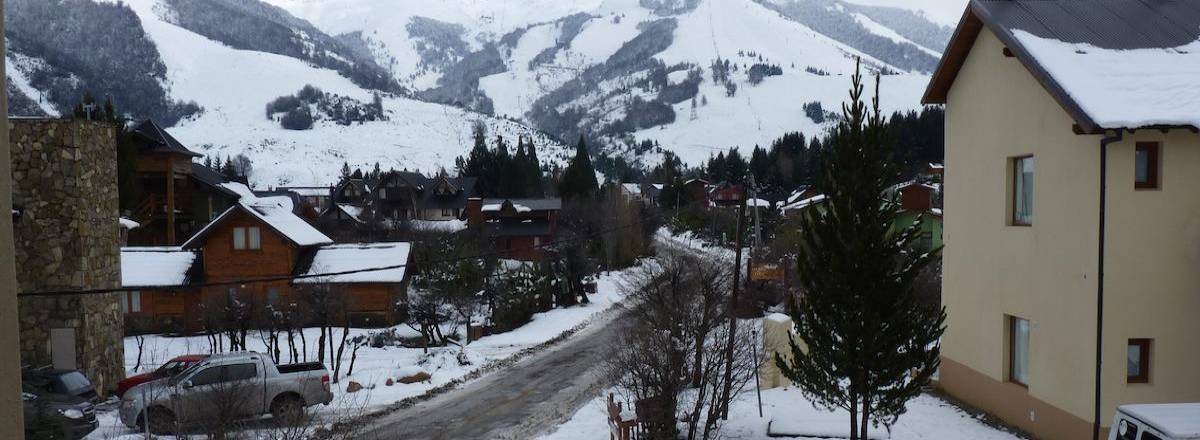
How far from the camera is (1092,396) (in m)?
13.2

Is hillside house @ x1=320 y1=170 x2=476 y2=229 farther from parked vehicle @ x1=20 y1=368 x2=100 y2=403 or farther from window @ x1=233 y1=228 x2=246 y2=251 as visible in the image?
parked vehicle @ x1=20 y1=368 x2=100 y2=403

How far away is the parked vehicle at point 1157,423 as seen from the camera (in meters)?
9.05

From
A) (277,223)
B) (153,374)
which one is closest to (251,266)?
(277,223)

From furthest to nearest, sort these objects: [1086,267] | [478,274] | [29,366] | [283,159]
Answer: [283,159], [478,274], [29,366], [1086,267]

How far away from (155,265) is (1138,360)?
126ft

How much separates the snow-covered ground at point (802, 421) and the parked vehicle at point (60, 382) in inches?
408

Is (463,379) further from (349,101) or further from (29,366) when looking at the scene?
(349,101)

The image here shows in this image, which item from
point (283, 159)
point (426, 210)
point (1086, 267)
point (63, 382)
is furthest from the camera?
point (283, 159)

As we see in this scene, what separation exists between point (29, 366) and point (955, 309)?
71.7 feet

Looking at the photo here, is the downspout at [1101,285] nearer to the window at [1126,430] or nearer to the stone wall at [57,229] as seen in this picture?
the window at [1126,430]

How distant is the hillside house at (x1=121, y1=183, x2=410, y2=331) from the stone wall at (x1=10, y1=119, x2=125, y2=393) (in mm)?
16449

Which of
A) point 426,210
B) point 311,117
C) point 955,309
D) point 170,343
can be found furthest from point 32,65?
point 955,309

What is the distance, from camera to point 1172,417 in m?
9.55

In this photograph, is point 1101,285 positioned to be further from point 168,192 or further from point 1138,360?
point 168,192
